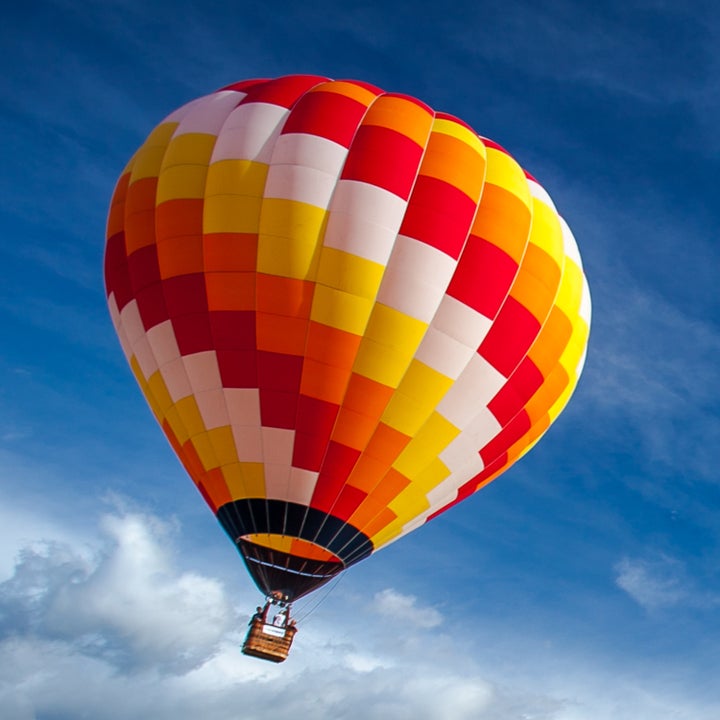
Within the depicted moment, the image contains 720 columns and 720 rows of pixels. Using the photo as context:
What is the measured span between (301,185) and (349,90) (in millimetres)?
2142

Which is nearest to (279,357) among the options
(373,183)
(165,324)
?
(165,324)

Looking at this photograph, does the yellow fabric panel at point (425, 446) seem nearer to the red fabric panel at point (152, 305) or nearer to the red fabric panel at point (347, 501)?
the red fabric panel at point (347, 501)

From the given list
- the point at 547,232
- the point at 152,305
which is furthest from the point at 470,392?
the point at 152,305

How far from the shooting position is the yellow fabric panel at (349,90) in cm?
1227

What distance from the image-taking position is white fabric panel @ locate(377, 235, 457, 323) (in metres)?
11.0

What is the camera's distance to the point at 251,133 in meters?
11.7

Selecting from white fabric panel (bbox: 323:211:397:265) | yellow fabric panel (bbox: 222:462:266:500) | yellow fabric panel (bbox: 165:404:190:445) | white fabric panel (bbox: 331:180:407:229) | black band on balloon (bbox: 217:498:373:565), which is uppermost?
white fabric panel (bbox: 331:180:407:229)

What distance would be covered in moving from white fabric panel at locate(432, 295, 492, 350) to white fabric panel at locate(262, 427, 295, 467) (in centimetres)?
248

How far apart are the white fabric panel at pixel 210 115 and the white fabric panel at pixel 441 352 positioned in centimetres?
434

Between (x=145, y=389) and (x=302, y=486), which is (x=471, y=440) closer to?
(x=302, y=486)

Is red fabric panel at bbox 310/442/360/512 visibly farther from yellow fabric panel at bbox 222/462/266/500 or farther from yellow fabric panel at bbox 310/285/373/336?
yellow fabric panel at bbox 310/285/373/336

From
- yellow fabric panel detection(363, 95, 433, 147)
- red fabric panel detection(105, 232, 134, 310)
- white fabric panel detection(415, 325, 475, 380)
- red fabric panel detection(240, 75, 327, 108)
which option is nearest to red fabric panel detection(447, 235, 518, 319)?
white fabric panel detection(415, 325, 475, 380)

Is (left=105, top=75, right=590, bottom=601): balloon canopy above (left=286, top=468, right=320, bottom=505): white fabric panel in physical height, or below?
above

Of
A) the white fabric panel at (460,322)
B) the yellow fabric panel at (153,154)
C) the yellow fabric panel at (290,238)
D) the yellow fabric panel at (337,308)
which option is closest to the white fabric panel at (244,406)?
the yellow fabric panel at (337,308)
